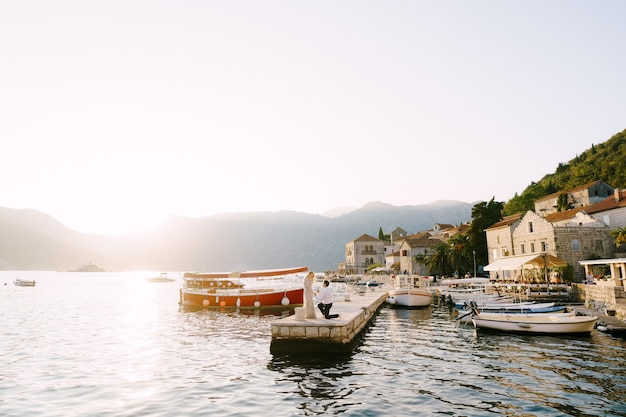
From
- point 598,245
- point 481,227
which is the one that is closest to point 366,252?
point 481,227

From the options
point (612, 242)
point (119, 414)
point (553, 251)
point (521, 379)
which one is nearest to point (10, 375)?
point (119, 414)

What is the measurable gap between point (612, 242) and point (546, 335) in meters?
29.6

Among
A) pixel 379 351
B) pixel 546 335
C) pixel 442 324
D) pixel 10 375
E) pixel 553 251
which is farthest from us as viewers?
pixel 553 251

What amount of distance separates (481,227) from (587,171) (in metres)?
48.4

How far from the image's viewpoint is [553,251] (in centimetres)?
4388

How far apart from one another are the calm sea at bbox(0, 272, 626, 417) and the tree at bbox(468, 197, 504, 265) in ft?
150

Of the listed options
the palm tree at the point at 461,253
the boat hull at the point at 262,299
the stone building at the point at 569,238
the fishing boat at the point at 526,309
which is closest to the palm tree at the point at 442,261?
the palm tree at the point at 461,253

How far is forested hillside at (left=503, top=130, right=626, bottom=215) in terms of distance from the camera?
89.6 metres

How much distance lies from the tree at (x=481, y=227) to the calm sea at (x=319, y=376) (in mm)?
45713

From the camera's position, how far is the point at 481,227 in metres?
68.2

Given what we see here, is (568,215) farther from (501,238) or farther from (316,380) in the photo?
(316,380)

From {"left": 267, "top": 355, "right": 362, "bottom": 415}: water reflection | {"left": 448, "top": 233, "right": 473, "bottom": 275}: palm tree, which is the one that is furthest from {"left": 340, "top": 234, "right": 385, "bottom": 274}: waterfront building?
{"left": 267, "top": 355, "right": 362, "bottom": 415}: water reflection

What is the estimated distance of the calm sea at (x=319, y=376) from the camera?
11.4 metres

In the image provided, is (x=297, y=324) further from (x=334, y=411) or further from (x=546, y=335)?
(x=546, y=335)
